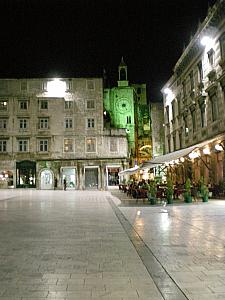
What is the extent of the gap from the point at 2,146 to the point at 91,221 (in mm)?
43674

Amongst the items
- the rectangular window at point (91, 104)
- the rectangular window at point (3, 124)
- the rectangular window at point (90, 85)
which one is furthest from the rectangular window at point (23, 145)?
the rectangular window at point (90, 85)

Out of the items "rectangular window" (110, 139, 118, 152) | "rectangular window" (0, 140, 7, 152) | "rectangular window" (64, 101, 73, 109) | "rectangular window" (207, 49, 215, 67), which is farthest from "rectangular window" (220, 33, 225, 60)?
"rectangular window" (0, 140, 7, 152)

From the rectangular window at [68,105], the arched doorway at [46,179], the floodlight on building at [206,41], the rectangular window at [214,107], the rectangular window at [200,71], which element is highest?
the rectangular window at [68,105]

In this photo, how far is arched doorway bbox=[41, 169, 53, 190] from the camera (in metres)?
54.7

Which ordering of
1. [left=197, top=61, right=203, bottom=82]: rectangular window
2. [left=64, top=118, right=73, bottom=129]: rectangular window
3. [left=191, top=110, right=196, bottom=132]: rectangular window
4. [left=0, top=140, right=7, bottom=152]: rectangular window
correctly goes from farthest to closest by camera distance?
1. [left=64, top=118, right=73, bottom=129]: rectangular window
2. [left=0, top=140, right=7, bottom=152]: rectangular window
3. [left=191, top=110, right=196, bottom=132]: rectangular window
4. [left=197, top=61, right=203, bottom=82]: rectangular window

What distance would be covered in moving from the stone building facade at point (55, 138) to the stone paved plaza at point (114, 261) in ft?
138

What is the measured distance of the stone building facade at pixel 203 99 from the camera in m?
24.8

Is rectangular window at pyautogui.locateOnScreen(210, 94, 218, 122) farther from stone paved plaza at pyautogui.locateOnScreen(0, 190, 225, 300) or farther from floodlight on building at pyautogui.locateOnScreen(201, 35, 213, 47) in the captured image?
stone paved plaza at pyautogui.locateOnScreen(0, 190, 225, 300)

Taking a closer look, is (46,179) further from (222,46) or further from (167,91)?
(222,46)

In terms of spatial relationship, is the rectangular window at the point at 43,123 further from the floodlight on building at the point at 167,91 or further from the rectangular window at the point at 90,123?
the floodlight on building at the point at 167,91

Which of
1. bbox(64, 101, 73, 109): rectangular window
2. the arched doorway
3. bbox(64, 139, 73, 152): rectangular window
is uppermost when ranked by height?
bbox(64, 101, 73, 109): rectangular window

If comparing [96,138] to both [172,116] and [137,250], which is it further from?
[137,250]

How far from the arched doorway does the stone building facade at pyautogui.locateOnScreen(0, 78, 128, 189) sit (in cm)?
14

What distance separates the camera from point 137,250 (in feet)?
26.8
